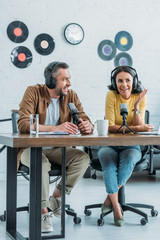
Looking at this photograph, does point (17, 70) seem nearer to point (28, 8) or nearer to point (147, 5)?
point (28, 8)

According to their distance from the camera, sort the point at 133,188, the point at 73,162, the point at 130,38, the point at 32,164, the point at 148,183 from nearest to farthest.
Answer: the point at 32,164 < the point at 73,162 < the point at 133,188 < the point at 148,183 < the point at 130,38

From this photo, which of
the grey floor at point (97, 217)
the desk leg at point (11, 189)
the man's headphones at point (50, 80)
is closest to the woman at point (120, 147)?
the grey floor at point (97, 217)

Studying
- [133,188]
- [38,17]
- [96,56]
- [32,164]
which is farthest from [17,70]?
[32,164]

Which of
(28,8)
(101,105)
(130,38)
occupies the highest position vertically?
(28,8)

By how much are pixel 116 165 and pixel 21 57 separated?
92.4 inches

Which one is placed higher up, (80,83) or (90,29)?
(90,29)

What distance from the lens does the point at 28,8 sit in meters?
4.29

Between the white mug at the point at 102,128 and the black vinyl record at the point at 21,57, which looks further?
the black vinyl record at the point at 21,57

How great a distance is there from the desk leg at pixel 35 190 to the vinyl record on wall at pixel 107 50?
3.02 metres

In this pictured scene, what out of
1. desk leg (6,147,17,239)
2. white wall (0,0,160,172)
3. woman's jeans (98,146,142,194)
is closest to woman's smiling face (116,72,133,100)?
woman's jeans (98,146,142,194)

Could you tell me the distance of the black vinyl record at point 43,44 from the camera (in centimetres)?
434

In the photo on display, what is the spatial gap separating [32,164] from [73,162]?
0.57m

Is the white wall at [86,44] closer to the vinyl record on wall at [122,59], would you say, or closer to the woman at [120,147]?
the vinyl record on wall at [122,59]

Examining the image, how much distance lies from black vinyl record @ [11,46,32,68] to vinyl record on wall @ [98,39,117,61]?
91 cm
